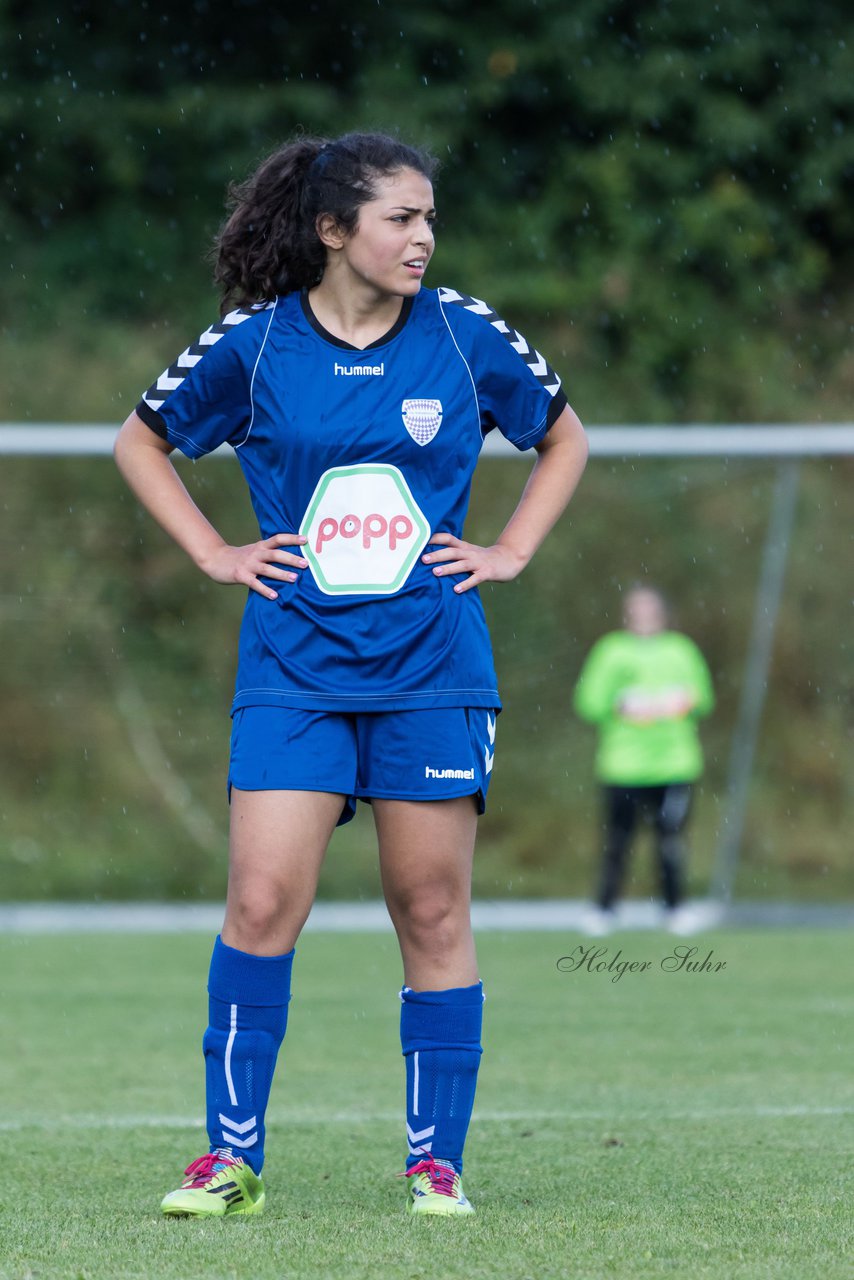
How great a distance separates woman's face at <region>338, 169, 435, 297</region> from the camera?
332 centimetres

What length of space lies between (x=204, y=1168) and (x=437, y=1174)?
0.40 metres

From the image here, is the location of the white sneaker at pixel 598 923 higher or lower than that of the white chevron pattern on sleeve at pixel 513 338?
lower

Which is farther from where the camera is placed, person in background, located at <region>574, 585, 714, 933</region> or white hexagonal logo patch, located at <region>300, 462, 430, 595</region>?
person in background, located at <region>574, 585, 714, 933</region>

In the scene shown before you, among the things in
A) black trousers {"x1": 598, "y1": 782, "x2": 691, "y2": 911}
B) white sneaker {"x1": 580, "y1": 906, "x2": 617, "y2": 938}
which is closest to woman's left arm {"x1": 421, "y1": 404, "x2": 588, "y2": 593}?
white sneaker {"x1": 580, "y1": 906, "x2": 617, "y2": 938}

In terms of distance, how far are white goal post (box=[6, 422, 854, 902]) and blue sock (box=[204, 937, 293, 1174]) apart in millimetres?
5751

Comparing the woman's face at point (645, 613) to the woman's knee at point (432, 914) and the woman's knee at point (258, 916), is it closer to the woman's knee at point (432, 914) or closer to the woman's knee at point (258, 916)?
the woman's knee at point (432, 914)

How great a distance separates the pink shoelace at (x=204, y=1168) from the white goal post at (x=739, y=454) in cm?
584

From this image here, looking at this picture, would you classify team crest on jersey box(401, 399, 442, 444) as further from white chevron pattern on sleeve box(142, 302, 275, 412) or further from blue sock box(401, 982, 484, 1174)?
blue sock box(401, 982, 484, 1174)

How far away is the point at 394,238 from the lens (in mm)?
3332

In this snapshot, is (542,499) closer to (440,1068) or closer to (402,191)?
(402,191)

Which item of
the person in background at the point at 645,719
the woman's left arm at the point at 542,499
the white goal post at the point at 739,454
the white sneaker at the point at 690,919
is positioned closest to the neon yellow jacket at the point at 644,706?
the person in background at the point at 645,719

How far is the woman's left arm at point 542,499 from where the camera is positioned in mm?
3428

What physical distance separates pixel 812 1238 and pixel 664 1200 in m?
0.40

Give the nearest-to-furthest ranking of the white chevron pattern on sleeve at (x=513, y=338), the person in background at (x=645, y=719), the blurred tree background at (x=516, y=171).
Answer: the white chevron pattern on sleeve at (x=513, y=338), the person in background at (x=645, y=719), the blurred tree background at (x=516, y=171)
